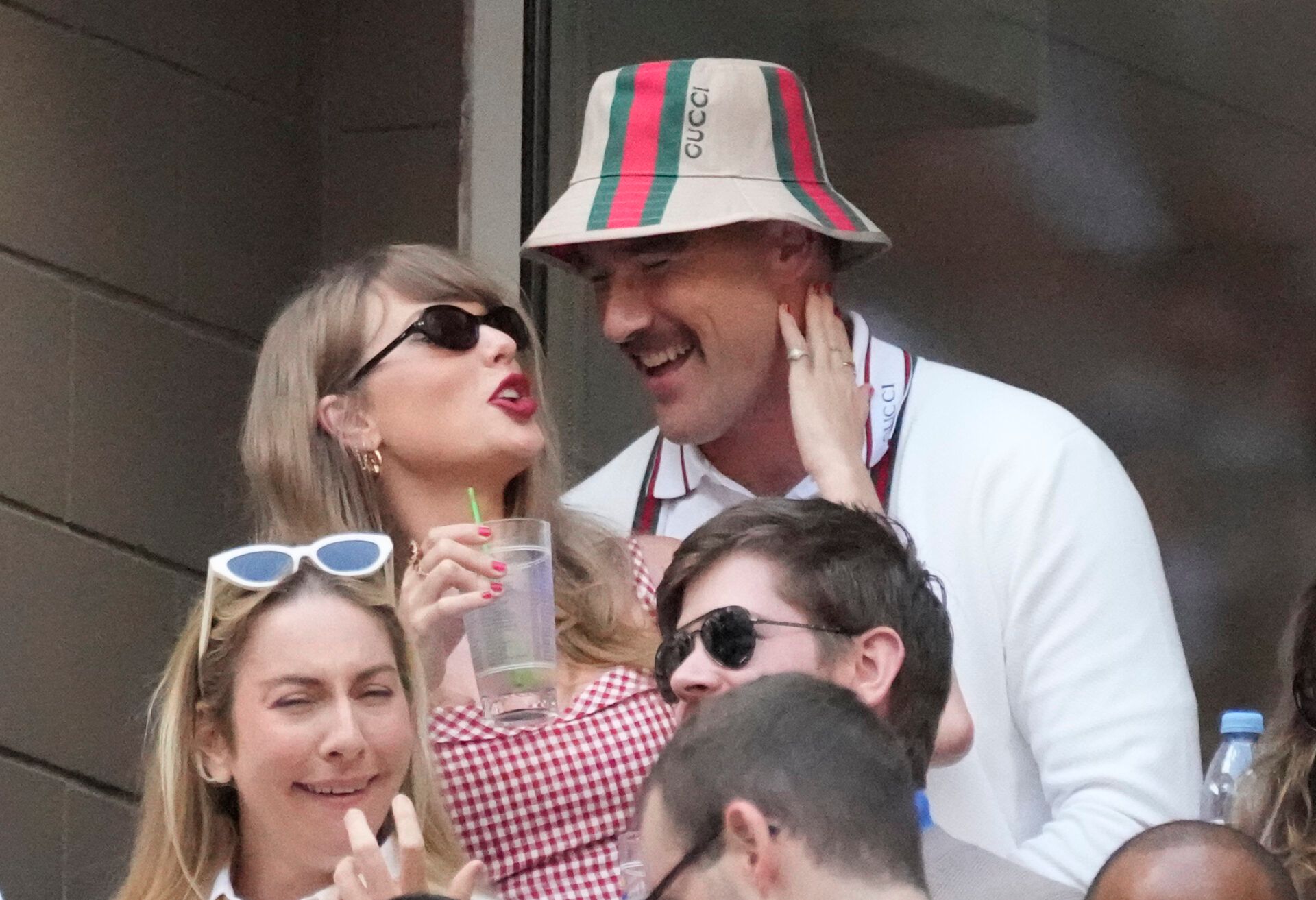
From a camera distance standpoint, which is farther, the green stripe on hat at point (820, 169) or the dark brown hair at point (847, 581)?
the green stripe on hat at point (820, 169)

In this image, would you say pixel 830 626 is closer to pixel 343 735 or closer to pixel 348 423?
pixel 343 735

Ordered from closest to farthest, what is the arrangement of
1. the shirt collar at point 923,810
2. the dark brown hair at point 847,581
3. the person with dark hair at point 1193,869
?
the person with dark hair at point 1193,869, the shirt collar at point 923,810, the dark brown hair at point 847,581

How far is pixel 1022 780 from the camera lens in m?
4.01

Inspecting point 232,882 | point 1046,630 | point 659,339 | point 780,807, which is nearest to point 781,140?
point 659,339

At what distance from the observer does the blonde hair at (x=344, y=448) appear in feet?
13.9

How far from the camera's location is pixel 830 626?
125 inches

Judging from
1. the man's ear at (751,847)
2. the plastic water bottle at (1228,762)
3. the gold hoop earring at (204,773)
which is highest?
the man's ear at (751,847)

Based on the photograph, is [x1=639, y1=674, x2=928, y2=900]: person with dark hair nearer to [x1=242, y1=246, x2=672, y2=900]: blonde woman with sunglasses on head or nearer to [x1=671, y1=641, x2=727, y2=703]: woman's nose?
[x1=671, y1=641, x2=727, y2=703]: woman's nose

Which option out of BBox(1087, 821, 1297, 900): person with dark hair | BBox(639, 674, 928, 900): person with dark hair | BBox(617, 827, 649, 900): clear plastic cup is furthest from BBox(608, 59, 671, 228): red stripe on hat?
BBox(639, 674, 928, 900): person with dark hair

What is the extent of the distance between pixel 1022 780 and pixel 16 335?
8.78ft

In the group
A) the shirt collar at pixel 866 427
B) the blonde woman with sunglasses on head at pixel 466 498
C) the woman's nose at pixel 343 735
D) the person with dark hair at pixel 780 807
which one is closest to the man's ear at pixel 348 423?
the blonde woman with sunglasses on head at pixel 466 498

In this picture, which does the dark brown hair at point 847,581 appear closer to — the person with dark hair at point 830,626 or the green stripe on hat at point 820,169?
the person with dark hair at point 830,626

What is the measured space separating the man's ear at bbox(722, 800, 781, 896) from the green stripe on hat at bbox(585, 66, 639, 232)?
2299 mm

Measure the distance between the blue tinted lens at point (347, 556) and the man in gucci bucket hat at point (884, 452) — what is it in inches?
27.2
